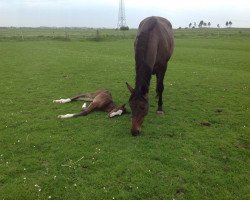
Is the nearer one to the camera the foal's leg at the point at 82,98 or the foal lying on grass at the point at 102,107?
the foal lying on grass at the point at 102,107

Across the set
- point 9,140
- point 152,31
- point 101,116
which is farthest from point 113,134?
point 152,31

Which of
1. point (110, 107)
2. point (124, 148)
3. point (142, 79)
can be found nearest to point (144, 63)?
point (142, 79)

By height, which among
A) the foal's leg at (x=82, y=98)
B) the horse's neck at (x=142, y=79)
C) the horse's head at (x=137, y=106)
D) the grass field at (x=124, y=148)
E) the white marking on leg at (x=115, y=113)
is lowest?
the grass field at (x=124, y=148)

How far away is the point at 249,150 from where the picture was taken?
7.16 metres

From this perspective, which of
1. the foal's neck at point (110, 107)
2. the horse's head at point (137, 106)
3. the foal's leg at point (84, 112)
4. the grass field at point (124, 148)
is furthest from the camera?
the foal's neck at point (110, 107)

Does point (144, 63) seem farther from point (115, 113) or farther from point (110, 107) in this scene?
point (110, 107)

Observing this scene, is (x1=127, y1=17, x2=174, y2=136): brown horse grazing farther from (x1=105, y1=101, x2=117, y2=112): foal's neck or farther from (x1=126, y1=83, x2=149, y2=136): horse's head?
(x1=105, y1=101, x2=117, y2=112): foal's neck

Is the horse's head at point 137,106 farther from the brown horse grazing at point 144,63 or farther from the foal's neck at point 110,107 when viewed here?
the foal's neck at point 110,107

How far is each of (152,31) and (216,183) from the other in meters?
4.80

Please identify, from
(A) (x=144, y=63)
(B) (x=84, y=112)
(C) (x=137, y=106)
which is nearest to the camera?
(C) (x=137, y=106)

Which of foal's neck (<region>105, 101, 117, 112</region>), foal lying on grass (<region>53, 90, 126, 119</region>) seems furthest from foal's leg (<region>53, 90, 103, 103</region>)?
foal's neck (<region>105, 101, 117, 112</region>)

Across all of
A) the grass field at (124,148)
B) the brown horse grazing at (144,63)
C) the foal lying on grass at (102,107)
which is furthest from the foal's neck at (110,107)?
the brown horse grazing at (144,63)

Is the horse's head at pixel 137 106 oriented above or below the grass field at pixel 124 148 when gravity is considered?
above

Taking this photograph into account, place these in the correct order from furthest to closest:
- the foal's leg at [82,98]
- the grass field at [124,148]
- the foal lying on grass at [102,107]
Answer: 1. the foal's leg at [82,98]
2. the foal lying on grass at [102,107]
3. the grass field at [124,148]
